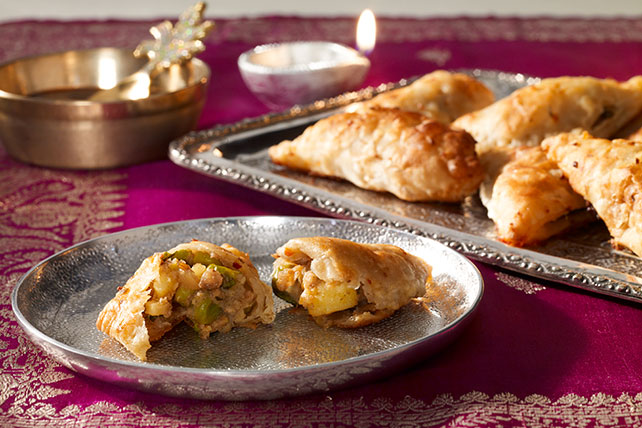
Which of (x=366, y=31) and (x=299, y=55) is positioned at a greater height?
(x=366, y=31)

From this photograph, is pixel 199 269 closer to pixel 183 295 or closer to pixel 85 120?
pixel 183 295

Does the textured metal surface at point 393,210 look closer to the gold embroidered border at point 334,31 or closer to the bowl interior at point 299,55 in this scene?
the bowl interior at point 299,55

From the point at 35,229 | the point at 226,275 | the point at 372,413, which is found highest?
the point at 226,275

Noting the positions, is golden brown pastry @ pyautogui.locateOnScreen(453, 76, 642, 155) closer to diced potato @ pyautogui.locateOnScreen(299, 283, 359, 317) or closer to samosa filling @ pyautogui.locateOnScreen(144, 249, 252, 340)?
diced potato @ pyautogui.locateOnScreen(299, 283, 359, 317)

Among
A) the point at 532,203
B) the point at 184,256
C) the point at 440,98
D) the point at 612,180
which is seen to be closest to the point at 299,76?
the point at 440,98

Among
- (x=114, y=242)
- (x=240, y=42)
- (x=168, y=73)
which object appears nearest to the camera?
(x=114, y=242)

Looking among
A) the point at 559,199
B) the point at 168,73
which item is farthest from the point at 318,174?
the point at 168,73

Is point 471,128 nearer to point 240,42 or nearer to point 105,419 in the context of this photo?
point 105,419
